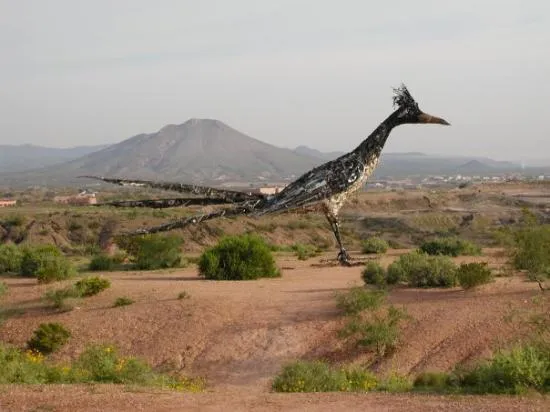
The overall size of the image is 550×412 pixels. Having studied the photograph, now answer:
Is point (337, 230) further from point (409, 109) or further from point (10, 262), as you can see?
point (10, 262)

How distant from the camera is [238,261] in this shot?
25000 millimetres

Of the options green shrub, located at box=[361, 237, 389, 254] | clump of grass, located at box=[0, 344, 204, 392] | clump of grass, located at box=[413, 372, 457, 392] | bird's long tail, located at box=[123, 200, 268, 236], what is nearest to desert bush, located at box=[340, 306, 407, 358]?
clump of grass, located at box=[413, 372, 457, 392]

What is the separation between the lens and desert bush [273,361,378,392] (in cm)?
1203

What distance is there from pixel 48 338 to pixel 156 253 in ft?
43.9

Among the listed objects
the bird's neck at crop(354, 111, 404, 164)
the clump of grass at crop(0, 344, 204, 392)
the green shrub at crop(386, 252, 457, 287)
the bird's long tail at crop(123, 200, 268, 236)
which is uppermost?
the bird's neck at crop(354, 111, 404, 164)

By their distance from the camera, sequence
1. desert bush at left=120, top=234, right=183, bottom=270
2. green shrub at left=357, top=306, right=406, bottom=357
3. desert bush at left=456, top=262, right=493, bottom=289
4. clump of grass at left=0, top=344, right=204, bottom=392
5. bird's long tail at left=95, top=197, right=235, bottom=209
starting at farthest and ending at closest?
desert bush at left=120, top=234, right=183, bottom=270 < desert bush at left=456, top=262, right=493, bottom=289 < green shrub at left=357, top=306, right=406, bottom=357 < clump of grass at left=0, top=344, right=204, bottom=392 < bird's long tail at left=95, top=197, right=235, bottom=209

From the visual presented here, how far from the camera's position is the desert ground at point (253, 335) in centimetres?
991

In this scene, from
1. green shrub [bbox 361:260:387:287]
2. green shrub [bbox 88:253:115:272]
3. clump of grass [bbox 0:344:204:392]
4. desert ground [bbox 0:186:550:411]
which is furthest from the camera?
green shrub [bbox 88:253:115:272]

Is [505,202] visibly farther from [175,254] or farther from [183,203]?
[183,203]

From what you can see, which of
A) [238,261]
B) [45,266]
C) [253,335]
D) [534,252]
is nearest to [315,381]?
[253,335]

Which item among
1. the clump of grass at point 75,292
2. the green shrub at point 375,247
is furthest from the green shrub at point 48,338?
the green shrub at point 375,247

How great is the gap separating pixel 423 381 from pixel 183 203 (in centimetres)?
599

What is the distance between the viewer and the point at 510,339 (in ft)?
49.8

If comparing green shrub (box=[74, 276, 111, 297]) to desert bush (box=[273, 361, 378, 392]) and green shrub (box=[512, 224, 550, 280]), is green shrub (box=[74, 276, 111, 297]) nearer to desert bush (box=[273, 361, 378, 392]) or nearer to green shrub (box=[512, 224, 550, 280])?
desert bush (box=[273, 361, 378, 392])
